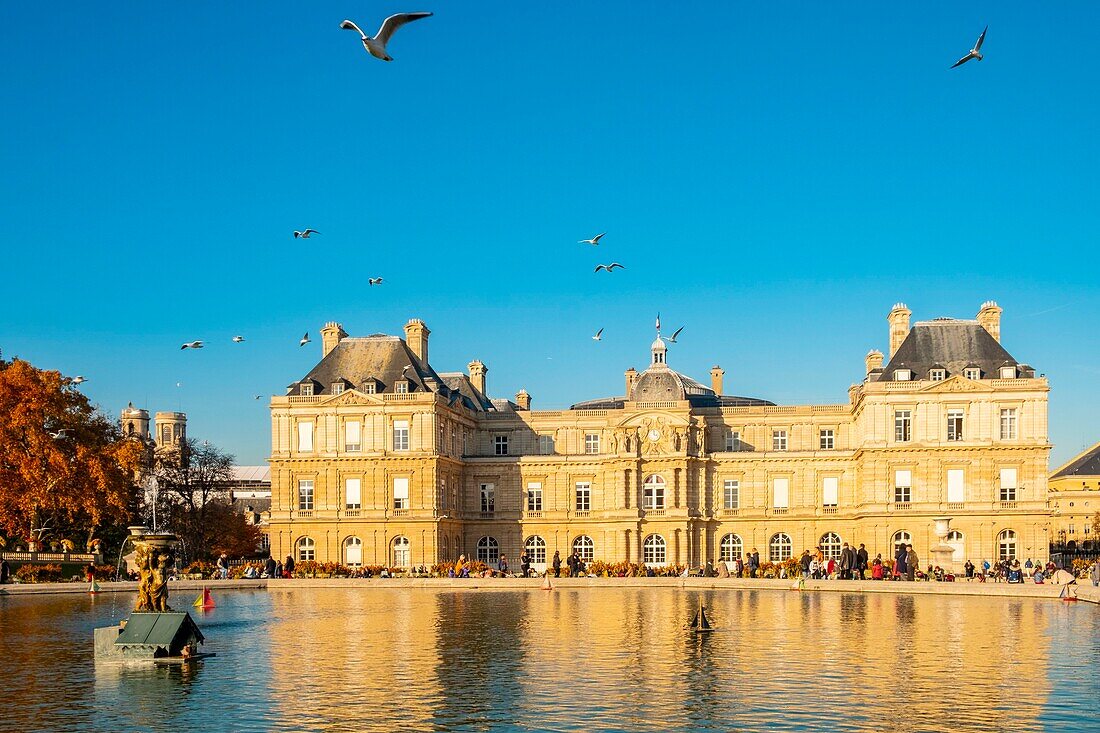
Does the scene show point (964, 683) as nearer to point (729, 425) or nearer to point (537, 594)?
point (537, 594)

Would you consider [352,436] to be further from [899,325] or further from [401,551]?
[899,325]

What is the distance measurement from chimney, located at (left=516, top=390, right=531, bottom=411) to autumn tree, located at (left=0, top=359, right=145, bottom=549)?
3229cm

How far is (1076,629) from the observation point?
32.7 meters

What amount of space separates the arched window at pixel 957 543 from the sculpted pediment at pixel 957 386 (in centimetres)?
778

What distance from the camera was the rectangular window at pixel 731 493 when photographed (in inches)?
3110

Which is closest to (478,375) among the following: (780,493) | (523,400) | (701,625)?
(523,400)

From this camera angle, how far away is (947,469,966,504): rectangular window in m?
71.5

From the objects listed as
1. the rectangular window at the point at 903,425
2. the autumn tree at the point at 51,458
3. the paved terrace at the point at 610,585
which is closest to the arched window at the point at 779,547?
the rectangular window at the point at 903,425

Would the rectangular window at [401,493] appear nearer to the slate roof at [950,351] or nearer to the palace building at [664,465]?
the palace building at [664,465]

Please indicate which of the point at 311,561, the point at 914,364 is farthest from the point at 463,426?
the point at 914,364

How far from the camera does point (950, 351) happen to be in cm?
7369

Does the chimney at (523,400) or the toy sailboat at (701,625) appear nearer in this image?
the toy sailboat at (701,625)

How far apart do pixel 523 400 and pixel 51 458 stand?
129ft

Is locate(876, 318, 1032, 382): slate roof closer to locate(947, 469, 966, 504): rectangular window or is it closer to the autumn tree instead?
locate(947, 469, 966, 504): rectangular window
